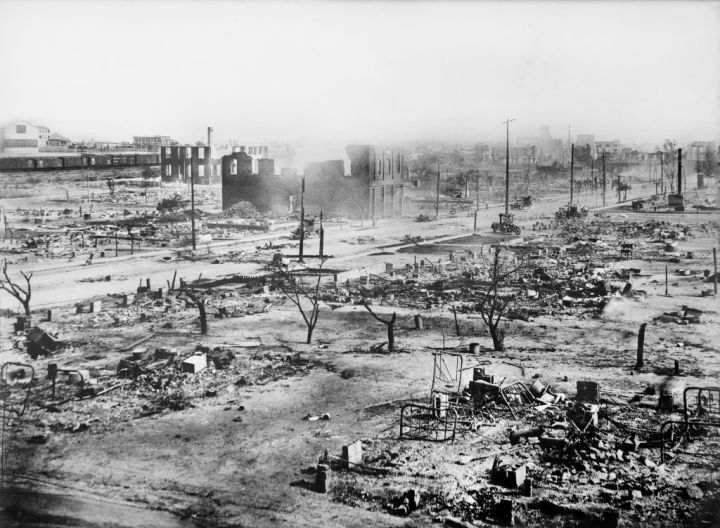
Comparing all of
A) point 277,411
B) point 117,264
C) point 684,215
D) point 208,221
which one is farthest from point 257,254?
point 684,215

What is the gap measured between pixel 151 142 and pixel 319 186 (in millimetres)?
39518

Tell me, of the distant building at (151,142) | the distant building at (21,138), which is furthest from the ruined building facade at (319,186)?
the distant building at (151,142)

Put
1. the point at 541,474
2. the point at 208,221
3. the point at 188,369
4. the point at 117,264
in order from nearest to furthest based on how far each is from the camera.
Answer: the point at 541,474, the point at 188,369, the point at 117,264, the point at 208,221

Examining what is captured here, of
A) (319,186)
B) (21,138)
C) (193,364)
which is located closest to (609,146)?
(319,186)

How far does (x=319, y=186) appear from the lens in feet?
175

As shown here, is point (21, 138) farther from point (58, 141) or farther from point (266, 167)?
point (266, 167)

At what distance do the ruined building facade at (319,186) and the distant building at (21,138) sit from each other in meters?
23.0

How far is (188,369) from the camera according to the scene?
52.2ft

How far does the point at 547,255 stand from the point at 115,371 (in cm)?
2454

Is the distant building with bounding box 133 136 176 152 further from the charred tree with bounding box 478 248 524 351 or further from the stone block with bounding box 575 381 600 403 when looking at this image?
the stone block with bounding box 575 381 600 403

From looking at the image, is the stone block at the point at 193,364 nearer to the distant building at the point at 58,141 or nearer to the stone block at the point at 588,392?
the stone block at the point at 588,392

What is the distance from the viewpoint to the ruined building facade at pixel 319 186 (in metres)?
51.8

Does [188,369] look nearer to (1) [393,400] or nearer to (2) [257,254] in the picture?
(1) [393,400]

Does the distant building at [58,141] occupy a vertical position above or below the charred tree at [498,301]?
above
